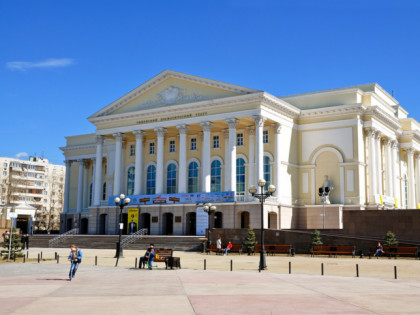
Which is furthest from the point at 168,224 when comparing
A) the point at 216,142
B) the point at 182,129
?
the point at 182,129

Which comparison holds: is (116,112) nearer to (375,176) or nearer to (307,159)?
(307,159)

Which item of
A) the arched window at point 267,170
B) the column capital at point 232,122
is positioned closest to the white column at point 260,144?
the column capital at point 232,122

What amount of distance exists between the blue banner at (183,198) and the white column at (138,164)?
1393mm

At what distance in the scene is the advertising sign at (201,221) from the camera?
55.6 meters

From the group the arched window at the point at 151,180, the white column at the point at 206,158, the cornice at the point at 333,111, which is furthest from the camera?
the arched window at the point at 151,180

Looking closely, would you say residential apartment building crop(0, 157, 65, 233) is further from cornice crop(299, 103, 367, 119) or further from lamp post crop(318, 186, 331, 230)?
lamp post crop(318, 186, 331, 230)

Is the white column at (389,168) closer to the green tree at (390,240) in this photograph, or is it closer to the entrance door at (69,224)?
the green tree at (390,240)

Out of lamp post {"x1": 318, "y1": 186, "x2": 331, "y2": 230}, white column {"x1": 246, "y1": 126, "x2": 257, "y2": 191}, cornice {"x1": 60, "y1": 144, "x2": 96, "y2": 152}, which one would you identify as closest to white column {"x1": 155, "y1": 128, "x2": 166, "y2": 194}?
white column {"x1": 246, "y1": 126, "x2": 257, "y2": 191}

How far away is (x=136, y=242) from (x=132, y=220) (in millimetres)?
8968

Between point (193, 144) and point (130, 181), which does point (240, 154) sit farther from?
point (130, 181)

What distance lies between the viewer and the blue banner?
55.2 metres

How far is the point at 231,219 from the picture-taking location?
54.5 metres

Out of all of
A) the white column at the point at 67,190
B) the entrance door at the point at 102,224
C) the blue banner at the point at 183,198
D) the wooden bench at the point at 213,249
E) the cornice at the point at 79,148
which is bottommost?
the wooden bench at the point at 213,249

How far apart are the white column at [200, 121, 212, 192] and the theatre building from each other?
0.11 metres
